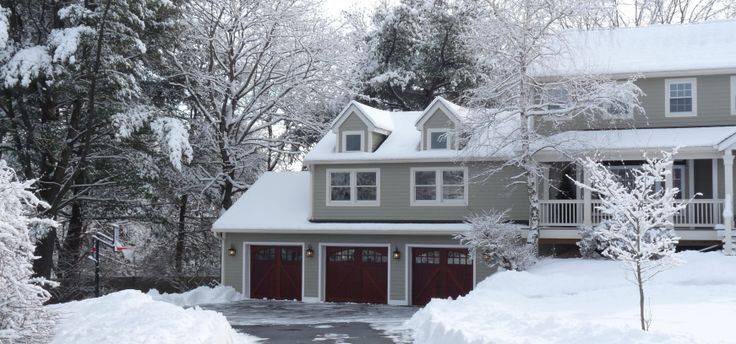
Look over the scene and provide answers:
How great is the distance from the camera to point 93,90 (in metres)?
25.1

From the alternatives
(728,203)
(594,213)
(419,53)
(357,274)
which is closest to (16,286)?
(357,274)

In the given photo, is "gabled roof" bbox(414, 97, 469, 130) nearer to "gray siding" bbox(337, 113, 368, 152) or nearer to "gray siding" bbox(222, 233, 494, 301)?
"gray siding" bbox(337, 113, 368, 152)

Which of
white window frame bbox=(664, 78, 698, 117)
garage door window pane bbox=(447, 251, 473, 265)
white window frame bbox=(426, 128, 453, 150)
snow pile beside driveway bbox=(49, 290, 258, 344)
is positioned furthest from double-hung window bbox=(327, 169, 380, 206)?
snow pile beside driveway bbox=(49, 290, 258, 344)

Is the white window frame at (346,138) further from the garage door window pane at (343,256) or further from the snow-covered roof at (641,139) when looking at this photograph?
the snow-covered roof at (641,139)

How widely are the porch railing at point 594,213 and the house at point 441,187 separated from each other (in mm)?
61

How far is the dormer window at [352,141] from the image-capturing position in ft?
90.1

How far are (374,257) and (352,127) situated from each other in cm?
446

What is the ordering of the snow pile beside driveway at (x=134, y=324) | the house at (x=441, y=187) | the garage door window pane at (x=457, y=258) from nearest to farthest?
the snow pile beside driveway at (x=134, y=324), the house at (x=441, y=187), the garage door window pane at (x=457, y=258)

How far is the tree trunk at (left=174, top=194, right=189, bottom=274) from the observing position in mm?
33281

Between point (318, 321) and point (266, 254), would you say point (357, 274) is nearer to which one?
point (266, 254)

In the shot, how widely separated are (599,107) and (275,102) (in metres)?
14.4

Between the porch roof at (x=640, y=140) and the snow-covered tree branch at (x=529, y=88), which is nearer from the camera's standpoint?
the porch roof at (x=640, y=140)

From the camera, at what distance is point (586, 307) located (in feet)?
54.3

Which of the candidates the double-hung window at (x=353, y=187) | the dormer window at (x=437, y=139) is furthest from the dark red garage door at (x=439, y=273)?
the dormer window at (x=437, y=139)
